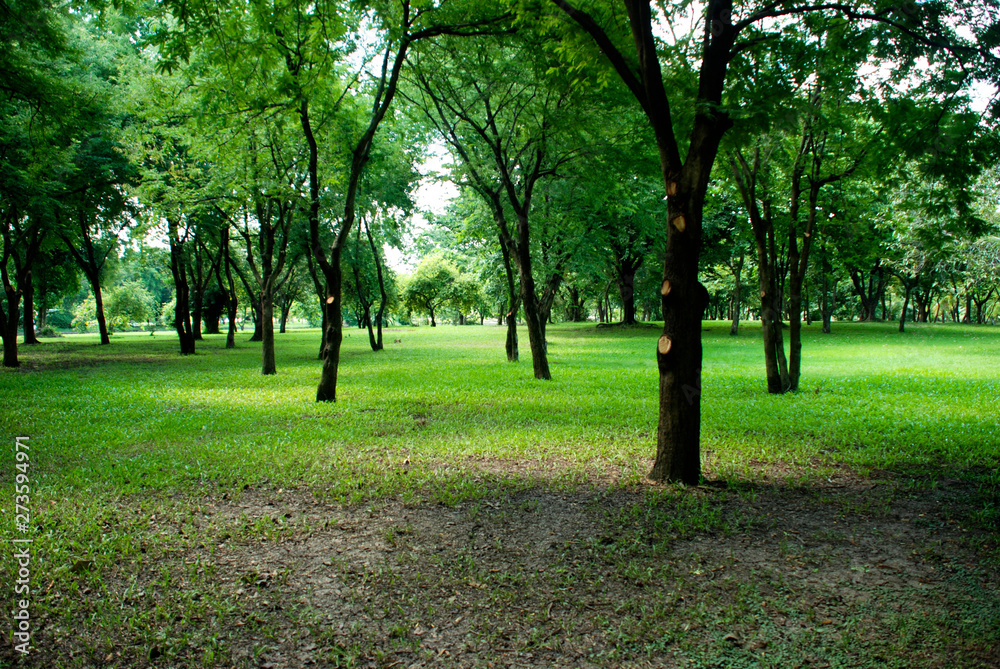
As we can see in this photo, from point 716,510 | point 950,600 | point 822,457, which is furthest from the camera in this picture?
point 822,457

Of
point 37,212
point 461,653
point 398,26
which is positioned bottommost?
point 461,653

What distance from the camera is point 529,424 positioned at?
8898 mm

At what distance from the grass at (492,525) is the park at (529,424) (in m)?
0.03

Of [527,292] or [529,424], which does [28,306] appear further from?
[529,424]

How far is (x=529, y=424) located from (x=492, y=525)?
410 centimetres

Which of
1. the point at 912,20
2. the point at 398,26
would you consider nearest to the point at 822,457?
the point at 912,20

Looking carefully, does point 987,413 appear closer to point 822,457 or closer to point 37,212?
point 822,457

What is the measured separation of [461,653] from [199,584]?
1.95 meters

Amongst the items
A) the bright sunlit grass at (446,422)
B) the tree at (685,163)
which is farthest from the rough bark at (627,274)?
the tree at (685,163)

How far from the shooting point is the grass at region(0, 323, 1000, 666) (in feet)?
10.6


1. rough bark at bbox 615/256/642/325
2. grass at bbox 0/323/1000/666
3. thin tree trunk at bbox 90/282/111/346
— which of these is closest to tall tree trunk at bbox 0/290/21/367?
grass at bbox 0/323/1000/666

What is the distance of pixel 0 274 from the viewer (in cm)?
1748

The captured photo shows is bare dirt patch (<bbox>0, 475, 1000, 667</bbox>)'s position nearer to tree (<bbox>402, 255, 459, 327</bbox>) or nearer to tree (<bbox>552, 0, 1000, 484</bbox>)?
tree (<bbox>552, 0, 1000, 484</bbox>)

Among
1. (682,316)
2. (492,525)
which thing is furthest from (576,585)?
(682,316)
